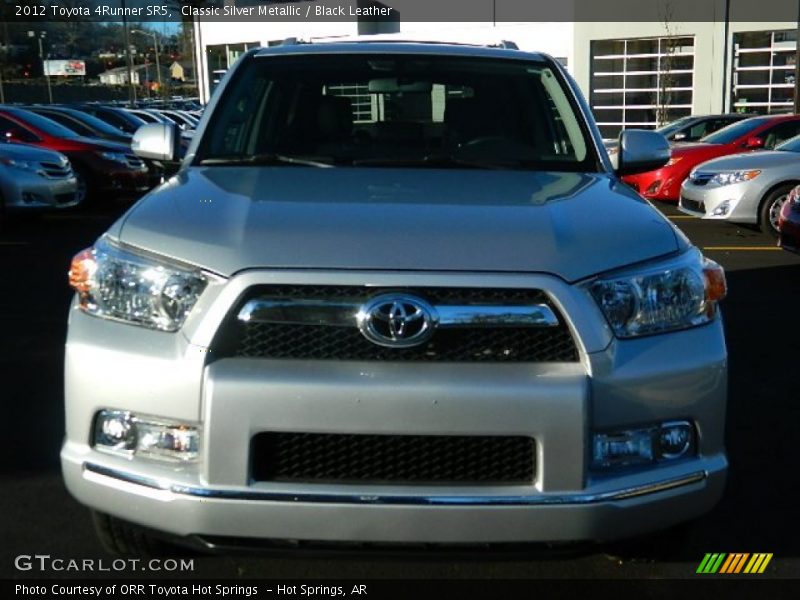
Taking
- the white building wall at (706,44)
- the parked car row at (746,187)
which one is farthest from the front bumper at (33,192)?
the white building wall at (706,44)

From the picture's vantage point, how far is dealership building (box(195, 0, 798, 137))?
32000 mm

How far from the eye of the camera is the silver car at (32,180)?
12172 millimetres

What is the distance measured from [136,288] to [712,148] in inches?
520

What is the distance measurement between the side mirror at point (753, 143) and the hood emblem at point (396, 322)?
13.7 m

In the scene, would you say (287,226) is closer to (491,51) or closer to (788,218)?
(491,51)

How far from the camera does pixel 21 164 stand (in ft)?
40.4

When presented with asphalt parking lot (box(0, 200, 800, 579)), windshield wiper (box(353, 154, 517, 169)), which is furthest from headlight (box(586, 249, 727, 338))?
windshield wiper (box(353, 154, 517, 169))

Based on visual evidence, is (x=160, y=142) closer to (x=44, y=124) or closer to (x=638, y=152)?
(x=638, y=152)

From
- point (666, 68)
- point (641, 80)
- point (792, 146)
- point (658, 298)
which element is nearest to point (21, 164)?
point (792, 146)

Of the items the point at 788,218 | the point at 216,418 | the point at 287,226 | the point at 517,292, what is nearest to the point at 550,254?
the point at 517,292

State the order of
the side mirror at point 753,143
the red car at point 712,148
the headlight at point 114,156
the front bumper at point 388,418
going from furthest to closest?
the side mirror at point 753,143 → the headlight at point 114,156 → the red car at point 712,148 → the front bumper at point 388,418

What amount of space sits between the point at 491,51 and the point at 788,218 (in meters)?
5.30

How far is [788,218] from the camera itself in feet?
29.7

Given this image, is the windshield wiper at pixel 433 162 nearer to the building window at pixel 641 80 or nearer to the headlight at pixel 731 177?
the headlight at pixel 731 177
